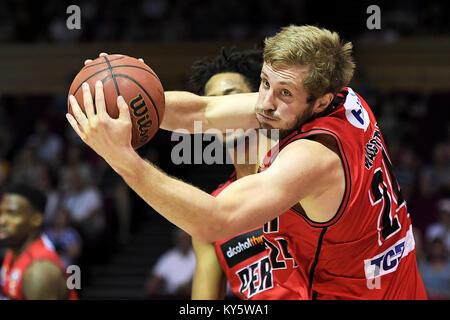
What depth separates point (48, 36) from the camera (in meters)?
11.2

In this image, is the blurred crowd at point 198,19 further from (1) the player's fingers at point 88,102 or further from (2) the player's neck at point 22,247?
(1) the player's fingers at point 88,102

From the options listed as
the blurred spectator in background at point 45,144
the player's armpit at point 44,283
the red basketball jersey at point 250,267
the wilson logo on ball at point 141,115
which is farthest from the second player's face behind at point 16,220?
the blurred spectator in background at point 45,144

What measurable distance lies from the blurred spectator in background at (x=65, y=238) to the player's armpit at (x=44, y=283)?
3568mm

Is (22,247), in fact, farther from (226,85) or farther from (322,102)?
(322,102)

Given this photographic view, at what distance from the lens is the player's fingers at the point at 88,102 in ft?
6.78

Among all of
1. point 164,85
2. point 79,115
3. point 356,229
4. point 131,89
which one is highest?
point 164,85

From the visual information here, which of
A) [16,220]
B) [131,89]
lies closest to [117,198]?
[16,220]

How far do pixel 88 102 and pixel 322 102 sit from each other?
0.89m

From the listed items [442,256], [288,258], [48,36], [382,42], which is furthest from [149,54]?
[288,258]

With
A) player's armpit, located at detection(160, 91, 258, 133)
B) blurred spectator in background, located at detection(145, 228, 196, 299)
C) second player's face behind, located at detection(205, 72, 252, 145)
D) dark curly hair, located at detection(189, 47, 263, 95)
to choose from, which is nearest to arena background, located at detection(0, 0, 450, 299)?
blurred spectator in background, located at detection(145, 228, 196, 299)

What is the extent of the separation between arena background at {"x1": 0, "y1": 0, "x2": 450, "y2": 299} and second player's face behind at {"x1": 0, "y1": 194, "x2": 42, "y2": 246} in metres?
3.02

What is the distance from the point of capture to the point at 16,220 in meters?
4.22

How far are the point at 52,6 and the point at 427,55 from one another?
6908 mm
